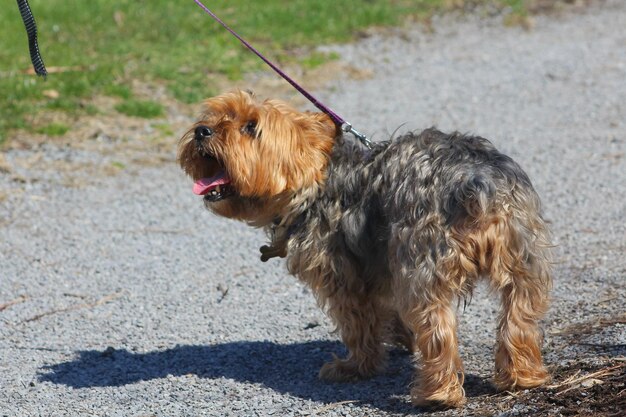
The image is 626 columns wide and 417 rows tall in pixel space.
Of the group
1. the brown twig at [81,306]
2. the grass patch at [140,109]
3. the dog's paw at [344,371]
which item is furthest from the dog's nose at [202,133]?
the grass patch at [140,109]

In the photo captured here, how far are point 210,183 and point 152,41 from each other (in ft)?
25.5

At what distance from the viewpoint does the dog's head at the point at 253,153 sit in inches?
213

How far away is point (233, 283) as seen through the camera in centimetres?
739

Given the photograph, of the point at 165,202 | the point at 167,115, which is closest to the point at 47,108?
the point at 167,115

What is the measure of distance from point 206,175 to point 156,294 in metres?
1.75

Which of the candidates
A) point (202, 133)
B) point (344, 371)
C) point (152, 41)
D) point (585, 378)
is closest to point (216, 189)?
point (202, 133)

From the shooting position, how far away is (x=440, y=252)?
5.01 meters

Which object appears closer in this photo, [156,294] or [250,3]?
[156,294]

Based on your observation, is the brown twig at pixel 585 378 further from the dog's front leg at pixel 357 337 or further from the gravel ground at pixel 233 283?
the dog's front leg at pixel 357 337

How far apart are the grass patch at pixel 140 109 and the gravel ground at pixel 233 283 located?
56 centimetres

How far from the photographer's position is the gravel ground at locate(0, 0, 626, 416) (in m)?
5.58

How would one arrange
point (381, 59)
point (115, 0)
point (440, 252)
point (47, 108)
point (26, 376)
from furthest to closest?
1. point (115, 0)
2. point (381, 59)
3. point (47, 108)
4. point (26, 376)
5. point (440, 252)

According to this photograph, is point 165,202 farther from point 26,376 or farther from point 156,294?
point 26,376

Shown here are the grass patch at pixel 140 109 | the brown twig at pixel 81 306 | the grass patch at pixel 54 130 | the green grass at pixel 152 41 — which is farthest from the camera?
the green grass at pixel 152 41
